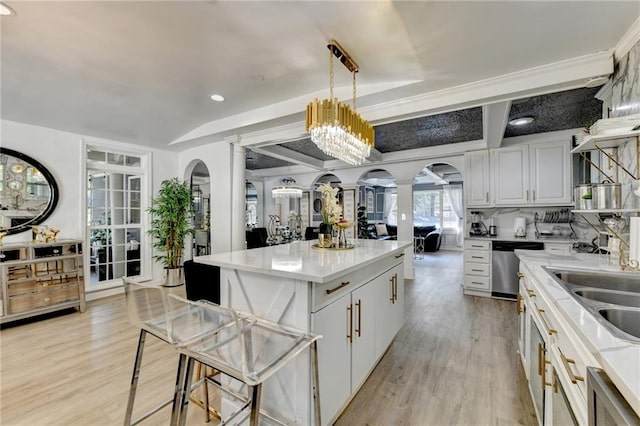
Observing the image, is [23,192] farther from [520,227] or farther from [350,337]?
[520,227]

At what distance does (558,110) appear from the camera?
339 centimetres

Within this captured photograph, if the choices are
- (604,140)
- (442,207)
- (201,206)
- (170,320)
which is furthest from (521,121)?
(201,206)

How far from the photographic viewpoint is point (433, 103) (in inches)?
105

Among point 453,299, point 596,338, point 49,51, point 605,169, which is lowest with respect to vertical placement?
point 453,299

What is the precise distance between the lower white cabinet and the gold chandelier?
1209 mm

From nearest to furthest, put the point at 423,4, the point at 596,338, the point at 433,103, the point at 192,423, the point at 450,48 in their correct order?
the point at 596,338 < the point at 423,4 < the point at 192,423 < the point at 450,48 < the point at 433,103

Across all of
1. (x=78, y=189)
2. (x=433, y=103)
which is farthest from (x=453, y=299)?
(x=78, y=189)

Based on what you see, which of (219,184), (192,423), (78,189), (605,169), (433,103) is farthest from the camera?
(219,184)

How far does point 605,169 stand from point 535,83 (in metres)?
0.87

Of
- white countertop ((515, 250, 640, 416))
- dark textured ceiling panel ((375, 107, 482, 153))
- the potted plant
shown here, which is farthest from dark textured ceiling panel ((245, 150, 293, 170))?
white countertop ((515, 250, 640, 416))

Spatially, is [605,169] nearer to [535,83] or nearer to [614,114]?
[614,114]

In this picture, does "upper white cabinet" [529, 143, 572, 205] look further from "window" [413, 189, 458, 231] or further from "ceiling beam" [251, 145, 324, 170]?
"window" [413, 189, 458, 231]

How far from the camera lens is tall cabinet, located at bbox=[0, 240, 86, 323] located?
10.5 ft

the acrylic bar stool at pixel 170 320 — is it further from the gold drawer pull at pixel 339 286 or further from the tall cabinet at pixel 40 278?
the tall cabinet at pixel 40 278
